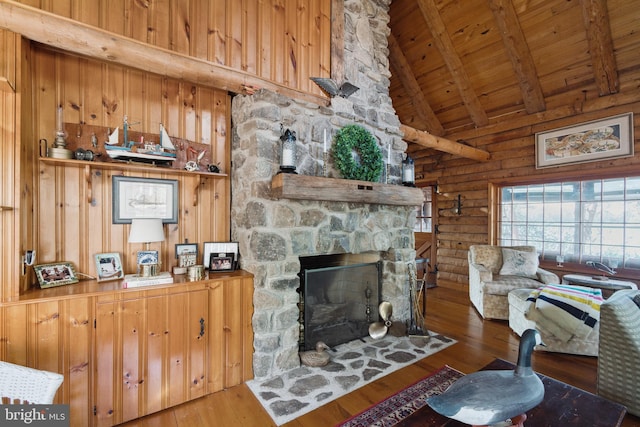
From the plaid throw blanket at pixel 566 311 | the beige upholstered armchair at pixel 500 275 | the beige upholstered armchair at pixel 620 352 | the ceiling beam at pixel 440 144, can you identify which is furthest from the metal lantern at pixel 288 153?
the beige upholstered armchair at pixel 500 275

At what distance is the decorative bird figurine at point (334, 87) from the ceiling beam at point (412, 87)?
271 cm

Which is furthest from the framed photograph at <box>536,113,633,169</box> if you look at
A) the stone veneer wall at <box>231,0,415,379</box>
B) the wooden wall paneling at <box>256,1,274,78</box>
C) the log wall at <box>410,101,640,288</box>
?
the wooden wall paneling at <box>256,1,274,78</box>

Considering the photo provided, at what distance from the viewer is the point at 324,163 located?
2.59m

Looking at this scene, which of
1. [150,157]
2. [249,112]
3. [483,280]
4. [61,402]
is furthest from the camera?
[483,280]

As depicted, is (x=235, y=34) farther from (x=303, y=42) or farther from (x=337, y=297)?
(x=337, y=297)

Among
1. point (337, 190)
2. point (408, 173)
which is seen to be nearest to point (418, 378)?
point (337, 190)

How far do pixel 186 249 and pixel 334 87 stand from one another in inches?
79.1

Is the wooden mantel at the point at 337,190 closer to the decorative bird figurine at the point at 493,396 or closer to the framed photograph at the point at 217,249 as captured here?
the framed photograph at the point at 217,249

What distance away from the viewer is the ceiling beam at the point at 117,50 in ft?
5.18

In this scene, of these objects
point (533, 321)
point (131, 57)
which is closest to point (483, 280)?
point (533, 321)

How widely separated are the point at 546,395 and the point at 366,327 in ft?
5.78

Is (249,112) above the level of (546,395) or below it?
above

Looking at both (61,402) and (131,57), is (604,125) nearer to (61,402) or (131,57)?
(131,57)

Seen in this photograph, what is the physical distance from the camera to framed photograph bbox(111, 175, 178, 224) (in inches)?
80.8
